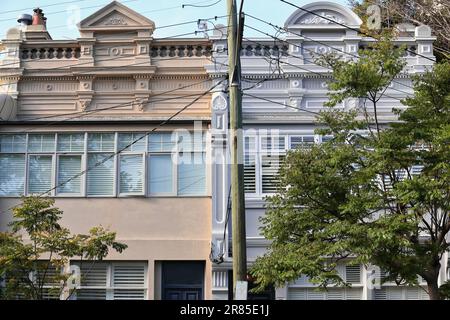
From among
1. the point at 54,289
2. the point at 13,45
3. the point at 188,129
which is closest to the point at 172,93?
the point at 188,129

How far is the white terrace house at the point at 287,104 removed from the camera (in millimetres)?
22328

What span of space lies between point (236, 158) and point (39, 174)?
9.79 meters

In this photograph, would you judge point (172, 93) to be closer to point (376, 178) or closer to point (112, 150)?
point (112, 150)

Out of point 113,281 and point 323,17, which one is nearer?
point 113,281

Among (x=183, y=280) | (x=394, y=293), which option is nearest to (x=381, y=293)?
(x=394, y=293)

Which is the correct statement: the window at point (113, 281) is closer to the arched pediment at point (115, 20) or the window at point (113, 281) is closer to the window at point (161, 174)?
the window at point (161, 174)

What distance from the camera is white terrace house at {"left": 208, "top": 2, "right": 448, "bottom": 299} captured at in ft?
73.3

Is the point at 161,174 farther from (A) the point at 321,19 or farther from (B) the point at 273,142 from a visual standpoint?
(A) the point at 321,19

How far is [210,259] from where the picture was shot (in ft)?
72.1

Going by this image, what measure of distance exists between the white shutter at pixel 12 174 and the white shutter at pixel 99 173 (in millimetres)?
1930

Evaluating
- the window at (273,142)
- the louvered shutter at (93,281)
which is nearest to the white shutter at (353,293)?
the window at (273,142)

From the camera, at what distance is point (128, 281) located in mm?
22672

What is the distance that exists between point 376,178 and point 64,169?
10.0 m
